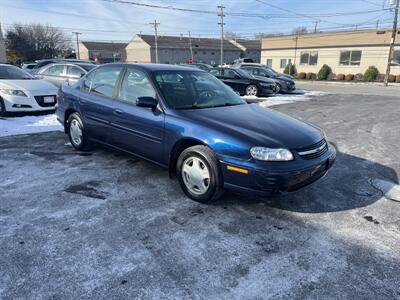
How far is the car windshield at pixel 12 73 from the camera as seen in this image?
8641 mm

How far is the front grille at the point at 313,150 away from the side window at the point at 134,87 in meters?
1.91

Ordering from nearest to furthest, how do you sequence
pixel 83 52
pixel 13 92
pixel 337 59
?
pixel 13 92
pixel 337 59
pixel 83 52

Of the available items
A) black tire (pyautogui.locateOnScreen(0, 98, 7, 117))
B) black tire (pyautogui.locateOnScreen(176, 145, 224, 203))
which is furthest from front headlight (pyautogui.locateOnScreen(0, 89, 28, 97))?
black tire (pyautogui.locateOnScreen(176, 145, 224, 203))

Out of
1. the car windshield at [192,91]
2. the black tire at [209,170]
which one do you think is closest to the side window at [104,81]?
the car windshield at [192,91]

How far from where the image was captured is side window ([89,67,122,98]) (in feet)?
15.4

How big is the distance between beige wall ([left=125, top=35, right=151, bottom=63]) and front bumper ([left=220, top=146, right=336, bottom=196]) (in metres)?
66.3

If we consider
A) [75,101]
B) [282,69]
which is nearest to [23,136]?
[75,101]

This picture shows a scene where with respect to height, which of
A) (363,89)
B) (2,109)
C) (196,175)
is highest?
(363,89)

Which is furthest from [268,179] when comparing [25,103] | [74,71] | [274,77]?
[274,77]

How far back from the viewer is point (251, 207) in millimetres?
3635

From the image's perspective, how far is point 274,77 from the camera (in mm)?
16703

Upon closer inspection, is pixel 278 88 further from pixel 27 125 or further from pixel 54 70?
pixel 27 125

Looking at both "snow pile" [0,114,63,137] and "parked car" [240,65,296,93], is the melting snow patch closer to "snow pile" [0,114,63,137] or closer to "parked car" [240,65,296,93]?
"snow pile" [0,114,63,137]

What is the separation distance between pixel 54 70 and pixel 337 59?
28960mm
